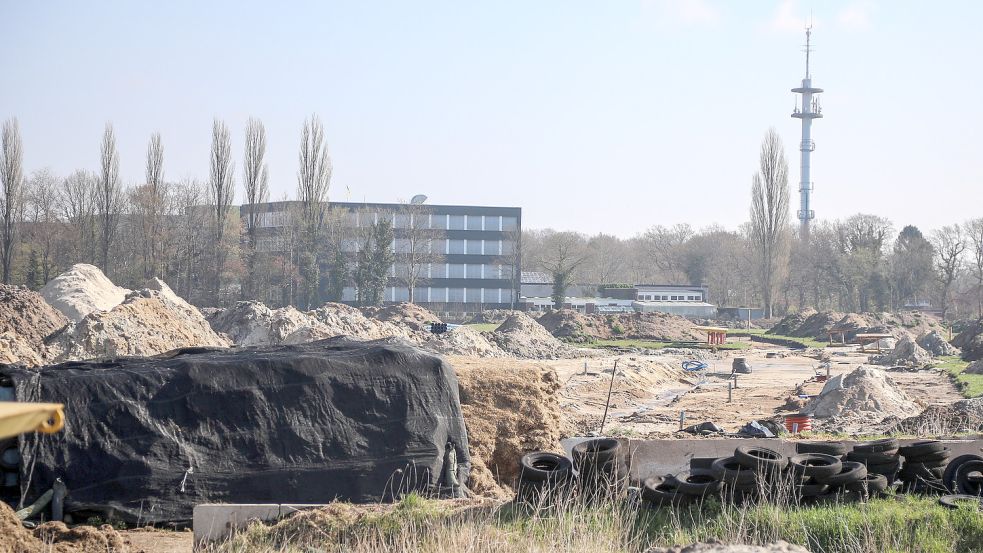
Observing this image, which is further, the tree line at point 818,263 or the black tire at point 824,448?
the tree line at point 818,263

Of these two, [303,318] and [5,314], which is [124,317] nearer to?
[5,314]

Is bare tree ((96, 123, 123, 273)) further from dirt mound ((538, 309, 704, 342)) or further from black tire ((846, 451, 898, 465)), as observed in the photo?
black tire ((846, 451, 898, 465))

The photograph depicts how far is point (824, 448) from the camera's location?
11.1 metres

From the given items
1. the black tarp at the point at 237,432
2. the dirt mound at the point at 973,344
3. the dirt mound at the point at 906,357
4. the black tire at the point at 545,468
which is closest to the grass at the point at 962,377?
the dirt mound at the point at 973,344

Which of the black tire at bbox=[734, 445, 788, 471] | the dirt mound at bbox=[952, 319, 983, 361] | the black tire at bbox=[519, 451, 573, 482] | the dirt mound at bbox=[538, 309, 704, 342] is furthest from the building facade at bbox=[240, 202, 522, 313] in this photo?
the black tire at bbox=[734, 445, 788, 471]

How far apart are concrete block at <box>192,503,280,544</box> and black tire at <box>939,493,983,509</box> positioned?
6892mm

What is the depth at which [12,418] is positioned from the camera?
3.54 meters

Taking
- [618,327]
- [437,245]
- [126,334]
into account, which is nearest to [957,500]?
[126,334]

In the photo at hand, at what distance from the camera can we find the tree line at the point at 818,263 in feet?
262

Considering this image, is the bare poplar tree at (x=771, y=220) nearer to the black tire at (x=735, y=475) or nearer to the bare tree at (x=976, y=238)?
the bare tree at (x=976, y=238)

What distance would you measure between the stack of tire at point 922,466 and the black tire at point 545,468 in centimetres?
384

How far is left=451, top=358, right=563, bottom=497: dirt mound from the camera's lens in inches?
482

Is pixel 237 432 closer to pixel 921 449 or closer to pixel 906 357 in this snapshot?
pixel 921 449

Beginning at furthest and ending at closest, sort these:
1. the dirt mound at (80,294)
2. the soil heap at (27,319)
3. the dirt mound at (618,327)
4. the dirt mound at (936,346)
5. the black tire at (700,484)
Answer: the dirt mound at (618,327) < the dirt mound at (936,346) < the dirt mound at (80,294) < the soil heap at (27,319) < the black tire at (700,484)
